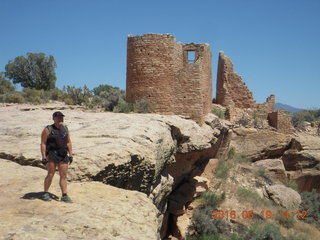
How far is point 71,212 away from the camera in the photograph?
3803 millimetres

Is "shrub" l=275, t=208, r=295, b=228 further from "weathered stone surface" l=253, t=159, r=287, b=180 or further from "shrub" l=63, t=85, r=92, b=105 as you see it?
"shrub" l=63, t=85, r=92, b=105

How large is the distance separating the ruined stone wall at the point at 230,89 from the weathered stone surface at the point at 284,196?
17.8ft

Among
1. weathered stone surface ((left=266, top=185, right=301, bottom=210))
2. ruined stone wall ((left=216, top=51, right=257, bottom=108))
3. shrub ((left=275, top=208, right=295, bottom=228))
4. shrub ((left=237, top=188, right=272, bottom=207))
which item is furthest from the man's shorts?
ruined stone wall ((left=216, top=51, right=257, bottom=108))

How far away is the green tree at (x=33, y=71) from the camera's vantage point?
2552cm

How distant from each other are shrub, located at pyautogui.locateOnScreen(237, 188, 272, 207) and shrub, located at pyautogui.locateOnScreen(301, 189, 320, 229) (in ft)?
6.44

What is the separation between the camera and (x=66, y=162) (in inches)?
173

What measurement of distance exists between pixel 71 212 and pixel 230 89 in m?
15.9

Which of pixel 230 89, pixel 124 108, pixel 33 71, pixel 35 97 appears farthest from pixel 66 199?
pixel 33 71

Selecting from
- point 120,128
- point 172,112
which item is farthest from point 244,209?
point 120,128

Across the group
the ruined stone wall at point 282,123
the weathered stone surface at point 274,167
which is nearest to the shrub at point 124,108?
the weathered stone surface at point 274,167

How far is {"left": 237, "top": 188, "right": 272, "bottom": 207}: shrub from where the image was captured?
12250mm

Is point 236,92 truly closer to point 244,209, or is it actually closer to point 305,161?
point 305,161

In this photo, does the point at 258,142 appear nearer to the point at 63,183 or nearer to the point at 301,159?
the point at 301,159

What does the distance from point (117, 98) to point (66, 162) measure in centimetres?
953
